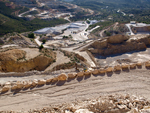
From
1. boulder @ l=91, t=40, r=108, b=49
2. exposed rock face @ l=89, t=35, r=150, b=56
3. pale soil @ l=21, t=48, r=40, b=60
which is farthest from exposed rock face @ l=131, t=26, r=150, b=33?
pale soil @ l=21, t=48, r=40, b=60

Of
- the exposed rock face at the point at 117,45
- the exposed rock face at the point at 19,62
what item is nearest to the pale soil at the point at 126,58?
the exposed rock face at the point at 117,45

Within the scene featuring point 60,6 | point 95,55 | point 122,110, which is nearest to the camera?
point 122,110

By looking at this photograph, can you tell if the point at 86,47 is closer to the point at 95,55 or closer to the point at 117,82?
the point at 95,55

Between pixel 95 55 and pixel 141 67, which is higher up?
pixel 141 67

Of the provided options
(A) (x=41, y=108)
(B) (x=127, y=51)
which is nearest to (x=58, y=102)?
(A) (x=41, y=108)

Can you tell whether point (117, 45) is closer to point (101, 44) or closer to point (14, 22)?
point (101, 44)
